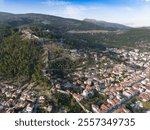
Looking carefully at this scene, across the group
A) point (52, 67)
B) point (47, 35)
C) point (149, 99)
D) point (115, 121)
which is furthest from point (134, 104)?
point (47, 35)

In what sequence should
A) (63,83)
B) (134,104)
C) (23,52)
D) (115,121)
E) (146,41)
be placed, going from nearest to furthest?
(115,121) < (134,104) < (63,83) < (23,52) < (146,41)

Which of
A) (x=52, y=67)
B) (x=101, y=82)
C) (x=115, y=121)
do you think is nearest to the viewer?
(x=115, y=121)

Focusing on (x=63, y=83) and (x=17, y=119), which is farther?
(x=63, y=83)

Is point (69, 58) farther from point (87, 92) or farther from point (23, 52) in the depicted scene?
point (87, 92)

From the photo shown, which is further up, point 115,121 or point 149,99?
point 115,121

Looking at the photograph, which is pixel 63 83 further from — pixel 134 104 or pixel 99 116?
pixel 99 116

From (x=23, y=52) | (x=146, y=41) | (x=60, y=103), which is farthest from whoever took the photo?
(x=146, y=41)

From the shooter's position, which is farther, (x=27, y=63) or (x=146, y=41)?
(x=146, y=41)

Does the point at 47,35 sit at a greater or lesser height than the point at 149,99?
greater

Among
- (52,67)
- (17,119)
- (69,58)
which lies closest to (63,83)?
(52,67)
